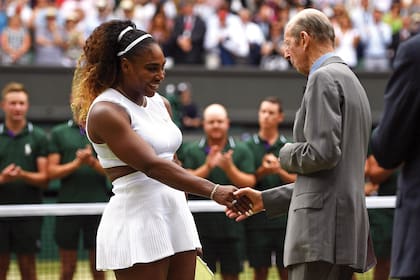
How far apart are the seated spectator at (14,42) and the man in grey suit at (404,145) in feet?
38.8

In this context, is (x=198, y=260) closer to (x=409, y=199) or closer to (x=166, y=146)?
(x=166, y=146)

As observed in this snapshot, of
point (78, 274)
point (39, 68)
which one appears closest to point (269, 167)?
point (78, 274)

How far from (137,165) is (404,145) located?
4.72 feet

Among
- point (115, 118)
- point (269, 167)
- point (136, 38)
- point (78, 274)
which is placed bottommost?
point (78, 274)

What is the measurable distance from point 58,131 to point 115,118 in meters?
4.78

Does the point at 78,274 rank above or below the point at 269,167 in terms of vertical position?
below

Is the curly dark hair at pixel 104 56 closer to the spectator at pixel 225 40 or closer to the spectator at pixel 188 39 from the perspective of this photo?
the spectator at pixel 188 39

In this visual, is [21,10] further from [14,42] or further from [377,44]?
[377,44]

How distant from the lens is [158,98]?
5785mm

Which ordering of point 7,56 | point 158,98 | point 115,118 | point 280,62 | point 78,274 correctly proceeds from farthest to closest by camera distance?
point 280,62, point 7,56, point 78,274, point 158,98, point 115,118

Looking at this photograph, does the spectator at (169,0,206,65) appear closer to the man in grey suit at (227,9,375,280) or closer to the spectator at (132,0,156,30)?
the spectator at (132,0,156,30)

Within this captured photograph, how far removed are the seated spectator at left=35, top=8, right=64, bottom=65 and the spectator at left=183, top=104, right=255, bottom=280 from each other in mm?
6643

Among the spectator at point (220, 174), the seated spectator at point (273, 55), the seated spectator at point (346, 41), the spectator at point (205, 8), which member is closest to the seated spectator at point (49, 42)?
the spectator at point (205, 8)

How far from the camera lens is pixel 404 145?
189 inches
